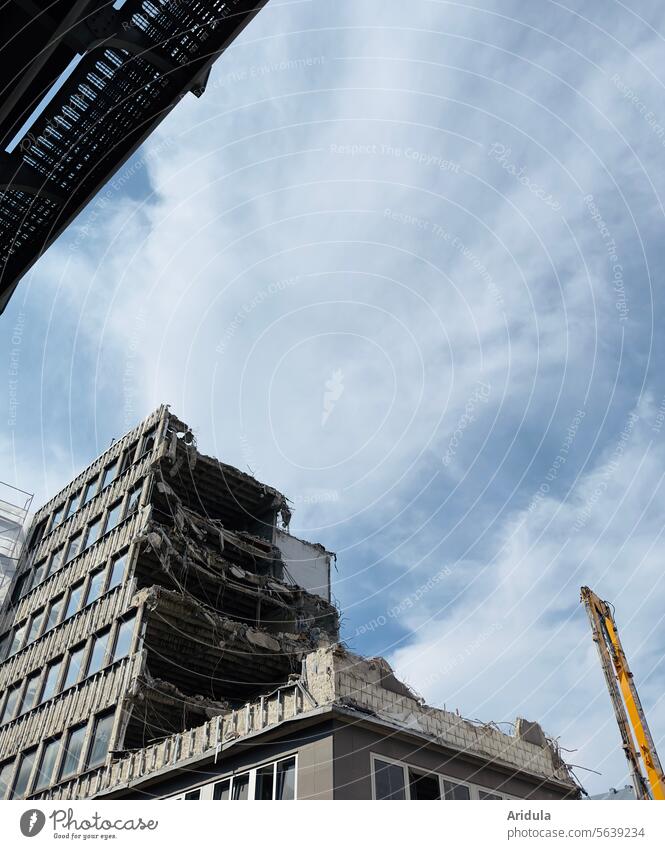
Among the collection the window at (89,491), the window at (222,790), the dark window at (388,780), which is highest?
the window at (89,491)

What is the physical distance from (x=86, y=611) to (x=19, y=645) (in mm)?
8837

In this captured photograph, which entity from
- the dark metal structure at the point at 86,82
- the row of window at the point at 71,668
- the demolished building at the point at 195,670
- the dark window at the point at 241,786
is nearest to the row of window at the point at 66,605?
the demolished building at the point at 195,670

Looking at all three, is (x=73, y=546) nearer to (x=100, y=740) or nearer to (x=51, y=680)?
(x=51, y=680)

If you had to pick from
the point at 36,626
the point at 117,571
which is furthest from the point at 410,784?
the point at 36,626

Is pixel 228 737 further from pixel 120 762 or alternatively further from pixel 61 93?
pixel 61 93

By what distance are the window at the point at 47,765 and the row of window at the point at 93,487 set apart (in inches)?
646

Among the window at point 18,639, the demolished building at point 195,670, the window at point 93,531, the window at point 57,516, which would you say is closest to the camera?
the demolished building at point 195,670

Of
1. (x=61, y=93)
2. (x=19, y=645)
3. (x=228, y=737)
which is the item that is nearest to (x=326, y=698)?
(x=228, y=737)

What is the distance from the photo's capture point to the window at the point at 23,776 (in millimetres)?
36719

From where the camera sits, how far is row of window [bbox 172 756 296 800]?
68.0 ft

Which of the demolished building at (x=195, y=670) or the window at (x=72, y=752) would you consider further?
the window at (x=72, y=752)

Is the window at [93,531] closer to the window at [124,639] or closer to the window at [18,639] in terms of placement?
the window at [18,639]

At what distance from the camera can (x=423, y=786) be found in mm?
21375
